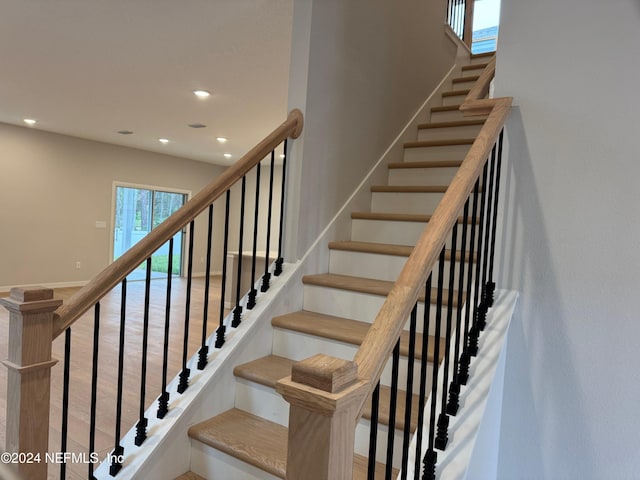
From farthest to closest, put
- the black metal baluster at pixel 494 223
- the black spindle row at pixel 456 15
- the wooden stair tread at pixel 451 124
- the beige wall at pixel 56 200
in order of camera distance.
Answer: the beige wall at pixel 56 200, the black spindle row at pixel 456 15, the wooden stair tread at pixel 451 124, the black metal baluster at pixel 494 223

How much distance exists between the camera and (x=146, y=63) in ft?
11.9

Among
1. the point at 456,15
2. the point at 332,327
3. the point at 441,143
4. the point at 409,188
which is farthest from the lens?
the point at 456,15

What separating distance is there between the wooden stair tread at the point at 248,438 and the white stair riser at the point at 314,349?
368mm

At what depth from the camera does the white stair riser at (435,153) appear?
3201 millimetres

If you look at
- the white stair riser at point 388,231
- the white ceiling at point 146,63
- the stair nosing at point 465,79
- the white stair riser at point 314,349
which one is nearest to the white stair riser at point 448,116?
the stair nosing at point 465,79

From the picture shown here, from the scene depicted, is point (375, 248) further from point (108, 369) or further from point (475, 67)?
point (475, 67)

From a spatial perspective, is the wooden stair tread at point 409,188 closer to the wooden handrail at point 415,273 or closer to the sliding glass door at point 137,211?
the wooden handrail at point 415,273

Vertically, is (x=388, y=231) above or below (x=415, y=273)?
above

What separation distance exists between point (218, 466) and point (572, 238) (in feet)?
5.72

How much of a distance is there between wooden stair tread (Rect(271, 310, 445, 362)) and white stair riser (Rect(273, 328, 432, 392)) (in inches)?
1.1

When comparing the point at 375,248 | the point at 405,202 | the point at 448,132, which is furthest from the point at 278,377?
the point at 448,132

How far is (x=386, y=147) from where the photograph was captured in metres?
3.33

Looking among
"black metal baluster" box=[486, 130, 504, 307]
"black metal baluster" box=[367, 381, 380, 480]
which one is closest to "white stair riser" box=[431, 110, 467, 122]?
"black metal baluster" box=[486, 130, 504, 307]

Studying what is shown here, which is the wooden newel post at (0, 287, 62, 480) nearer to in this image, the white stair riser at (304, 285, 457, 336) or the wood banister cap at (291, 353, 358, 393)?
the wood banister cap at (291, 353, 358, 393)
